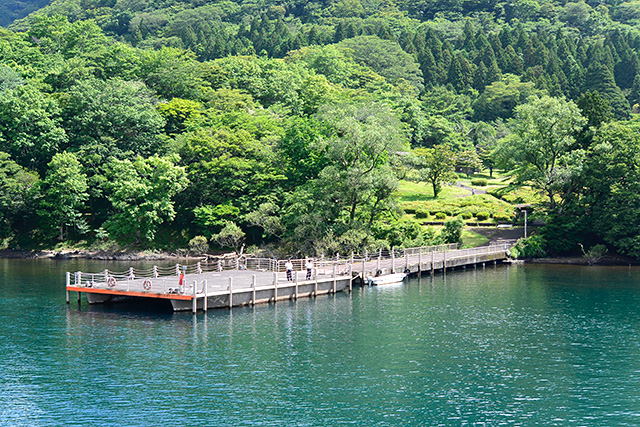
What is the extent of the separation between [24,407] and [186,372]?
27.3 feet


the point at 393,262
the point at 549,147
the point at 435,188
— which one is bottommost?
the point at 393,262

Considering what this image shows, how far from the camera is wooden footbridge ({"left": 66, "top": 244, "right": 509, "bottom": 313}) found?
180ft

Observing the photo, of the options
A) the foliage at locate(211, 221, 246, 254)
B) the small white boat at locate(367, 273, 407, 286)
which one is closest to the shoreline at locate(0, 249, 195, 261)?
the foliage at locate(211, 221, 246, 254)

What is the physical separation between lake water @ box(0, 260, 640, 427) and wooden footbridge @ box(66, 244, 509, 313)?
5.06 ft

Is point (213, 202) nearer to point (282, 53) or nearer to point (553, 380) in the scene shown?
point (553, 380)

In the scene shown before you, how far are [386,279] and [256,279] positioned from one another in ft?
47.1

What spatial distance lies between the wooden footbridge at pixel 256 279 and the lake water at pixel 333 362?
1.54 m

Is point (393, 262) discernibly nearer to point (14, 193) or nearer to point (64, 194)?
point (64, 194)

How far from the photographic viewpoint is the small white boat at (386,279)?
69.4 m

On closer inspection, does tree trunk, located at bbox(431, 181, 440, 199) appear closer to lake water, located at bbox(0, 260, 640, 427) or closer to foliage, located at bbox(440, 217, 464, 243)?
foliage, located at bbox(440, 217, 464, 243)

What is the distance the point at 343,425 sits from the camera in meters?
32.7

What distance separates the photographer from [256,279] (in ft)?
200

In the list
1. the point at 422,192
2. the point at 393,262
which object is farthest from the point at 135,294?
the point at 422,192

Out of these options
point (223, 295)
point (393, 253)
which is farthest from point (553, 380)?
point (393, 253)
